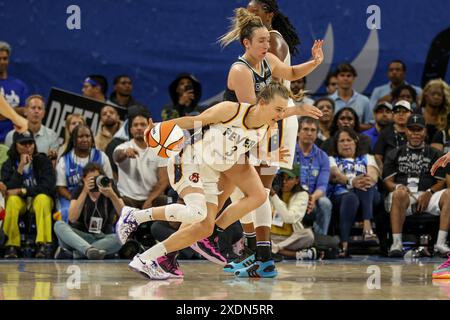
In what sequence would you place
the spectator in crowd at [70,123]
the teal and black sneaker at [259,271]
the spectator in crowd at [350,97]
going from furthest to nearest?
the spectator in crowd at [350,97] → the spectator in crowd at [70,123] → the teal and black sneaker at [259,271]

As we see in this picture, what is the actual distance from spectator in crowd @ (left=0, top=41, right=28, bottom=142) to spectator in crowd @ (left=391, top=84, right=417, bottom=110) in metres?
4.30

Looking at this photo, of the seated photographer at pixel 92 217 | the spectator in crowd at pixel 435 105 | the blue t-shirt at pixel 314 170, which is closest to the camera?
the seated photographer at pixel 92 217

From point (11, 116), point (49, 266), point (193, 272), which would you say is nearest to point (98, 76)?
point (49, 266)

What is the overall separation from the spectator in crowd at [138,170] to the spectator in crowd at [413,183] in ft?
7.97

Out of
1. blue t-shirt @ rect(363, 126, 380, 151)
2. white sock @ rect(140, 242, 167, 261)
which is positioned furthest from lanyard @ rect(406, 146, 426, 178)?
white sock @ rect(140, 242, 167, 261)

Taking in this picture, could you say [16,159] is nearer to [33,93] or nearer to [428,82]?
[33,93]

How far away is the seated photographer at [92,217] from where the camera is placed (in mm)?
8930

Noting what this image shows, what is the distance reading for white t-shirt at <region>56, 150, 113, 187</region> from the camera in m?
9.40

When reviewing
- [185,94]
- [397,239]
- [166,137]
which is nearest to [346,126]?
[397,239]

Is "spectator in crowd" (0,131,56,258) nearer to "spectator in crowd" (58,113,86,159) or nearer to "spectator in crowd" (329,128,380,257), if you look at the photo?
"spectator in crowd" (58,113,86,159)

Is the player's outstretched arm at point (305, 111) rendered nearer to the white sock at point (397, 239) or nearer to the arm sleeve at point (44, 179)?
the white sock at point (397, 239)

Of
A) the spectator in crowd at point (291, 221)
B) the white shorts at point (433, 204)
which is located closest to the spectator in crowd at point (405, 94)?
the white shorts at point (433, 204)

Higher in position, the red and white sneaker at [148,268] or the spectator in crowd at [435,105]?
the spectator in crowd at [435,105]

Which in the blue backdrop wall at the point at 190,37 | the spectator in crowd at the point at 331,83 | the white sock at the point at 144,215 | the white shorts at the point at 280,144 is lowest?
the white sock at the point at 144,215
